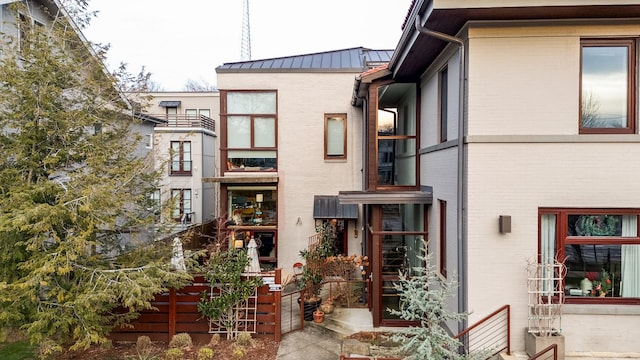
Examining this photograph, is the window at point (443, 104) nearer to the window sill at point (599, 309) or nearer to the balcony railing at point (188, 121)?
the window sill at point (599, 309)

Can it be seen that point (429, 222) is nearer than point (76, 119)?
No

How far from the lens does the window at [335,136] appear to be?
13422mm

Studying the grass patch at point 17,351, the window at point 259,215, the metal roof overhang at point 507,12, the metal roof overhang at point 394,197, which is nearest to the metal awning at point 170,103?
the window at point 259,215

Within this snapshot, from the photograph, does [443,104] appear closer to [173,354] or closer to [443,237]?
[443,237]

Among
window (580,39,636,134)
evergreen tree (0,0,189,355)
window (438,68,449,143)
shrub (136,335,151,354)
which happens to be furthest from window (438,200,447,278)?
Result: shrub (136,335,151,354)

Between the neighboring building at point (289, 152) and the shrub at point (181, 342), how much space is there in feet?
16.9

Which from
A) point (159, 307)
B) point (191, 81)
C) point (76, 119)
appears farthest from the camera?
point (191, 81)

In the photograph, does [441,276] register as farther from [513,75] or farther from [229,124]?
[229,124]

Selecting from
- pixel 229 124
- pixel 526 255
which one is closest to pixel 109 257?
pixel 229 124

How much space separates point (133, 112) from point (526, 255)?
26.3ft

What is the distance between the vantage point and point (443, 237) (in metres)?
7.72

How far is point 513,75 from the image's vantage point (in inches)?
239

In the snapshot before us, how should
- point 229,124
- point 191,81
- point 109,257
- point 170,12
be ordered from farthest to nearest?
point 191,81
point 170,12
point 229,124
point 109,257

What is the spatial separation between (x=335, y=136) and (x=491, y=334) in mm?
8834
